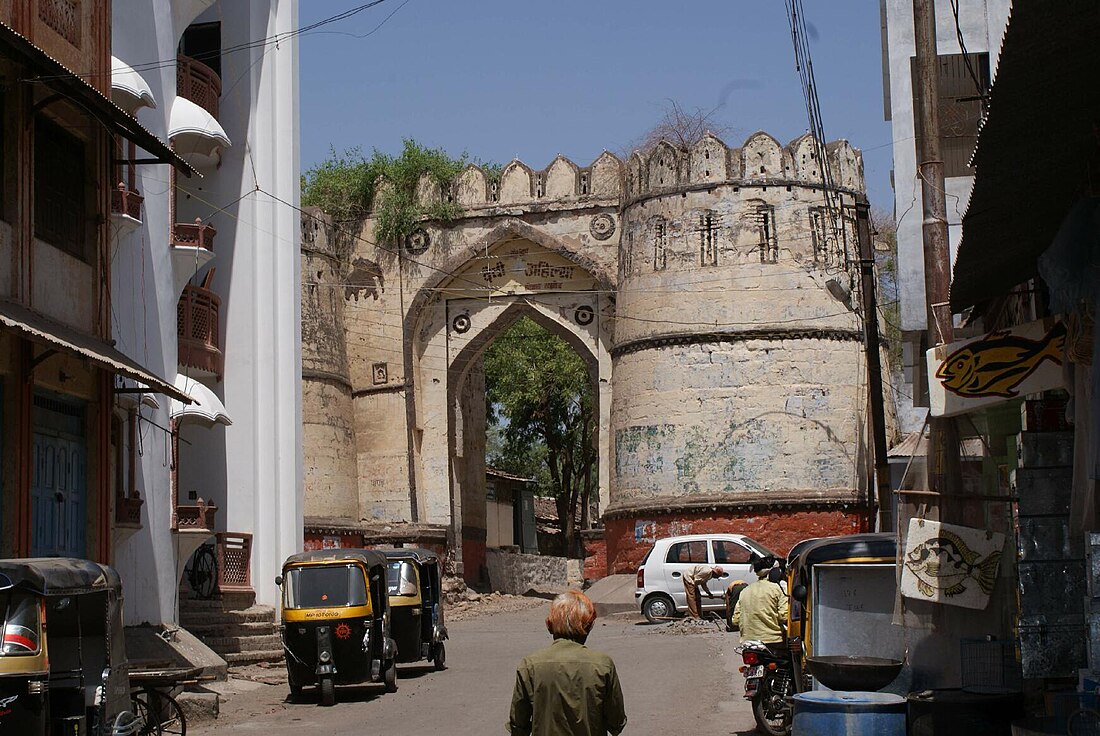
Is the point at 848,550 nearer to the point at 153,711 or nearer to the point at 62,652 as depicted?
the point at 153,711

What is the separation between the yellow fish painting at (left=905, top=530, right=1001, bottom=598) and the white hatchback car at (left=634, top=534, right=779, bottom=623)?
13834 millimetres

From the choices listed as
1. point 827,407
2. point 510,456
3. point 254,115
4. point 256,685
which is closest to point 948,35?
point 254,115

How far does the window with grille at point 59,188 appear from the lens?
12195 mm

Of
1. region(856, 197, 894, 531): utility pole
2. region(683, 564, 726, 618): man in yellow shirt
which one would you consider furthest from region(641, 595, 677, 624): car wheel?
region(856, 197, 894, 531): utility pole

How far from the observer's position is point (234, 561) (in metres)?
18.4

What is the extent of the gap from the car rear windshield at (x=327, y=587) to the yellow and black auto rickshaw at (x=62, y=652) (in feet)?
15.6

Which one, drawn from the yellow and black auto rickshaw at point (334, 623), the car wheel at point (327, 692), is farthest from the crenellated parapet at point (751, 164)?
the car wheel at point (327, 692)

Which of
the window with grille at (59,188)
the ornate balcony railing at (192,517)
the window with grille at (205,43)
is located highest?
the window with grille at (205,43)

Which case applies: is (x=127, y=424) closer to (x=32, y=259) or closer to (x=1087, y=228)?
(x=32, y=259)

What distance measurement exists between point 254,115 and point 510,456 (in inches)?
1214

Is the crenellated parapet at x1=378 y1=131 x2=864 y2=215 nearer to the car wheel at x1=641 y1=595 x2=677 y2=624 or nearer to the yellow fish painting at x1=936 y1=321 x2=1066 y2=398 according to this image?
the car wheel at x1=641 y1=595 x2=677 y2=624

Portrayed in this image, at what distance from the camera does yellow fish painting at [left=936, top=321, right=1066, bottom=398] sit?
7840mm

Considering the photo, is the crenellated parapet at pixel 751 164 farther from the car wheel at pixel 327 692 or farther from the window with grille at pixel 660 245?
the car wheel at pixel 327 692

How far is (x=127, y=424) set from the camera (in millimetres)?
14367
